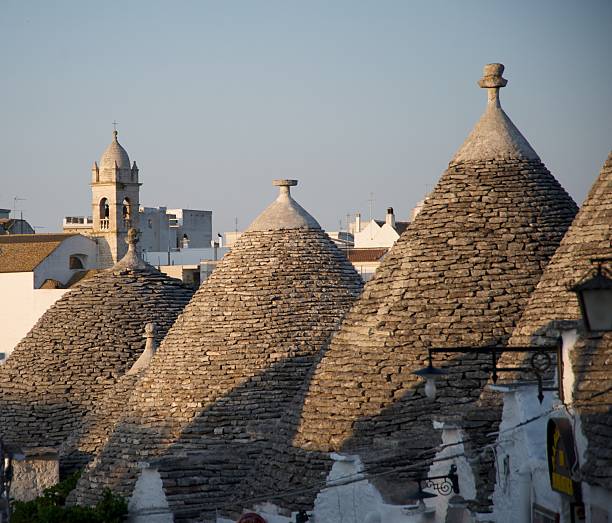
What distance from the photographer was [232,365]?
24125 mm

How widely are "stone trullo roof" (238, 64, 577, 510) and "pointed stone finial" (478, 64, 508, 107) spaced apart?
1 cm

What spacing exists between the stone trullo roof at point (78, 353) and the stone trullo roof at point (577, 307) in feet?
40.2

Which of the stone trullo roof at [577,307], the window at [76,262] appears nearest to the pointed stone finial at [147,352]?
the stone trullo roof at [577,307]

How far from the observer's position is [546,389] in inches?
590

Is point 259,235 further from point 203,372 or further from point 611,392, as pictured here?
point 611,392

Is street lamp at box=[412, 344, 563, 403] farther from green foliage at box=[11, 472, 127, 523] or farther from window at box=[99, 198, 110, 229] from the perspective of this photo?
window at box=[99, 198, 110, 229]

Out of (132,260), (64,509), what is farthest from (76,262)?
(64,509)

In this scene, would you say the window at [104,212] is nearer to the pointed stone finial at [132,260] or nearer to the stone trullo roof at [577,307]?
the pointed stone finial at [132,260]

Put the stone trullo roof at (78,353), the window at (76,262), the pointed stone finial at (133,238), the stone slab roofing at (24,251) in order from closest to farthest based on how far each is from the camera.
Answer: the stone trullo roof at (78,353)
the pointed stone finial at (133,238)
the stone slab roofing at (24,251)
the window at (76,262)

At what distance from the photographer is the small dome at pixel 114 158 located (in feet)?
249

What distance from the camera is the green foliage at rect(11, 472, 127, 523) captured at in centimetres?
2291

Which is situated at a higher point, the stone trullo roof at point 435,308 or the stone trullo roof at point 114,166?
the stone trullo roof at point 114,166

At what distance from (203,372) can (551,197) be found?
18.9 ft

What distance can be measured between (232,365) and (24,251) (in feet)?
113
